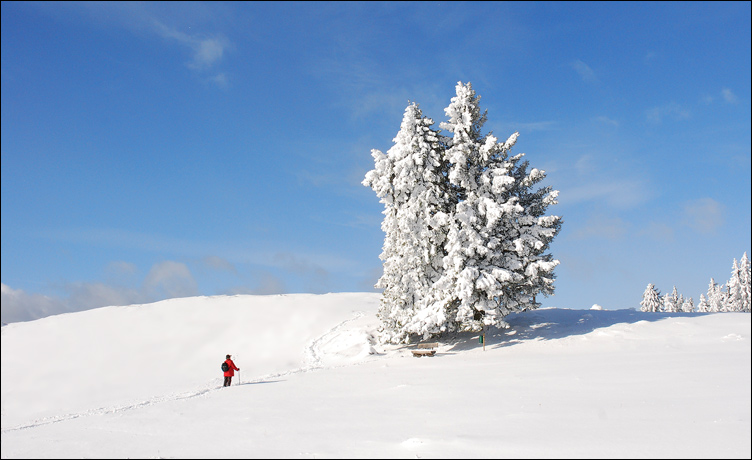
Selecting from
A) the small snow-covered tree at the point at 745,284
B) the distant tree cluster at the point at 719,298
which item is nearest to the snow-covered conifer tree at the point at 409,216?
the distant tree cluster at the point at 719,298

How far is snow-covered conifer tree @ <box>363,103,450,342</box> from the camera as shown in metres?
28.5

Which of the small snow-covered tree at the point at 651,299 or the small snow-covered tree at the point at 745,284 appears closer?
the small snow-covered tree at the point at 745,284

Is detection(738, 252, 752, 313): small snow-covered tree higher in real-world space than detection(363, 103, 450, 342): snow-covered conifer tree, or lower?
lower

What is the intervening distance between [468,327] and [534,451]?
18.4 meters

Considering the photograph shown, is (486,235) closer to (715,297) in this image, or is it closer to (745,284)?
(745,284)

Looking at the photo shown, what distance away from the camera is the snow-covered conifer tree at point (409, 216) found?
28531 mm

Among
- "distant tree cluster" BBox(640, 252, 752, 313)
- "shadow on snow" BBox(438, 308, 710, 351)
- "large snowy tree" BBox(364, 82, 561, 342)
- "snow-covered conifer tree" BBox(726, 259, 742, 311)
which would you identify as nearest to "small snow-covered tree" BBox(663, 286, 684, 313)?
"distant tree cluster" BBox(640, 252, 752, 313)

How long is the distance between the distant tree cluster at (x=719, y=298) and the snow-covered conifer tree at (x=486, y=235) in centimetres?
3484

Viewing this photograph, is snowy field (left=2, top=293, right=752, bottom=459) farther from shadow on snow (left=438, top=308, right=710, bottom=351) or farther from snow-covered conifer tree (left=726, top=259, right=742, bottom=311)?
snow-covered conifer tree (left=726, top=259, right=742, bottom=311)

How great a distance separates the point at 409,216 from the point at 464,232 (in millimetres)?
3347

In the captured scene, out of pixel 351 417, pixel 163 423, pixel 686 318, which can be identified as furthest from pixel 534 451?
pixel 686 318

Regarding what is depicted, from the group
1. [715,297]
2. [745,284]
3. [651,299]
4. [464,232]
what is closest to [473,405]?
[464,232]

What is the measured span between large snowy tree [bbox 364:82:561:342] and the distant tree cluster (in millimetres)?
35233

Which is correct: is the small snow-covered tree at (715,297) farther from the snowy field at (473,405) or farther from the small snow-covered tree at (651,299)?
the snowy field at (473,405)
